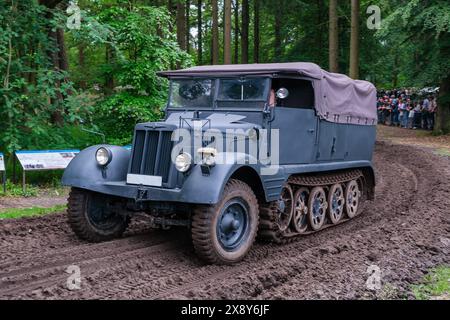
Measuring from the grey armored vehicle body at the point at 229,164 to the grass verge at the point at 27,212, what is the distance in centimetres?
217

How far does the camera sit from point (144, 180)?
22.6 ft

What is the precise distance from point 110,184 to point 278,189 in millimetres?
2313

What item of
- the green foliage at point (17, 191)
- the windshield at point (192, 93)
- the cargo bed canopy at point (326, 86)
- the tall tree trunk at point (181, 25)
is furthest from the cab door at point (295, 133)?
the tall tree trunk at point (181, 25)

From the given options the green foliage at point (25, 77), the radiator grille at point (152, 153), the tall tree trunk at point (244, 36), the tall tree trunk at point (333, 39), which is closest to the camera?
the radiator grille at point (152, 153)

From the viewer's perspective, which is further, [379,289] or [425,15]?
[425,15]

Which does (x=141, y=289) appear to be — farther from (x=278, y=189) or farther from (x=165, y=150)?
(x=278, y=189)

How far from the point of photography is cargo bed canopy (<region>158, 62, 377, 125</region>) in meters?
7.91

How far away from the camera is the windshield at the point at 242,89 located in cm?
781

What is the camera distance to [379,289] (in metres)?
5.45

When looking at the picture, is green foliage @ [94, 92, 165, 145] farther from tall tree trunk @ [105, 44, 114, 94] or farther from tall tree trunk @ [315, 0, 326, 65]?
tall tree trunk @ [315, 0, 326, 65]

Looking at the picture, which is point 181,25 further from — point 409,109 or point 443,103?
point 409,109

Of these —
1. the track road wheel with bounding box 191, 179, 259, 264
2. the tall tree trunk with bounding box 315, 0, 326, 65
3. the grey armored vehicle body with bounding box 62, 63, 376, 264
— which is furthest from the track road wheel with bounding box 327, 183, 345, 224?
the tall tree trunk with bounding box 315, 0, 326, 65

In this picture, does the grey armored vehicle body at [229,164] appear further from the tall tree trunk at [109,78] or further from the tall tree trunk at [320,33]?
the tall tree trunk at [320,33]
